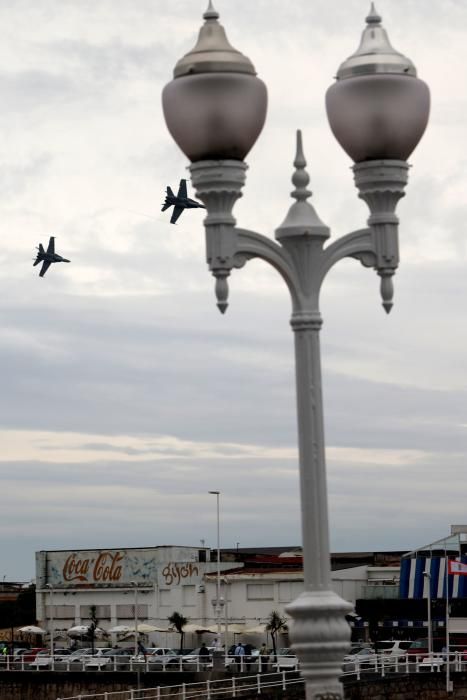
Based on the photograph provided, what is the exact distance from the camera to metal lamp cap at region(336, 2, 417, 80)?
8578 millimetres

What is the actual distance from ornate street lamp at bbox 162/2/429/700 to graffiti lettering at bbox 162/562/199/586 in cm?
6496

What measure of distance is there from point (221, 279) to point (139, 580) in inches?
2638

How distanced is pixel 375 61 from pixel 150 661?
4849cm

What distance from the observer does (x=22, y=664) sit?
2232 inches

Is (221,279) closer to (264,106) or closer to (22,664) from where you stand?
(264,106)

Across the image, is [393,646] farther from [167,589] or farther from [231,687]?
[167,589]

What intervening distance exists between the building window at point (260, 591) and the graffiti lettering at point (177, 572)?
3337mm

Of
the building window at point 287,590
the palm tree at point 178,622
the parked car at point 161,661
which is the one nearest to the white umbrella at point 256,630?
the building window at point 287,590

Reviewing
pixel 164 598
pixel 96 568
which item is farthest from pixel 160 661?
pixel 96 568

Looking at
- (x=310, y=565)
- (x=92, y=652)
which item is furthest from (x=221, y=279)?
(x=92, y=652)

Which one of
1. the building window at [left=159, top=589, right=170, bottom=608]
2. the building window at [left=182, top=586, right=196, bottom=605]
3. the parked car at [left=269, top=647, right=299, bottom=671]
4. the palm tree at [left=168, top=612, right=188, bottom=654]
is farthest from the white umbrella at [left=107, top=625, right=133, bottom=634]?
the parked car at [left=269, top=647, right=299, bottom=671]

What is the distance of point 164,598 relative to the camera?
73.0 metres

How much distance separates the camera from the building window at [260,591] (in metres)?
70.2

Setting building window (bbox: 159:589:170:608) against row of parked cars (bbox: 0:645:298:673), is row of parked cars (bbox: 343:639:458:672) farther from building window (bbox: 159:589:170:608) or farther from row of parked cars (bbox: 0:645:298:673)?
building window (bbox: 159:589:170:608)
